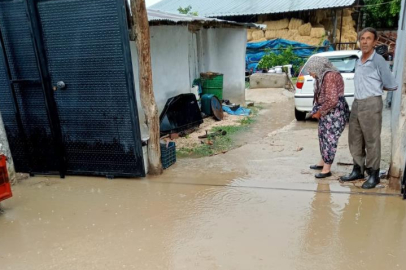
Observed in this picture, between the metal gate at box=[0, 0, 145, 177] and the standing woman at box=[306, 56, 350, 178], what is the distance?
7.87ft

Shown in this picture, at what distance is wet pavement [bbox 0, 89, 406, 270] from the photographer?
113 inches

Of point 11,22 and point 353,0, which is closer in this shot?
point 11,22

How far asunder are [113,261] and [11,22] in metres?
3.54

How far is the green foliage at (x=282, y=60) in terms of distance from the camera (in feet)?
55.0

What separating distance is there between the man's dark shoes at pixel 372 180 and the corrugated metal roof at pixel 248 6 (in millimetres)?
15946

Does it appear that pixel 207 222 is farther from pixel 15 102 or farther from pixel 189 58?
pixel 189 58

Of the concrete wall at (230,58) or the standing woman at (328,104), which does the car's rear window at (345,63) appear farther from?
the concrete wall at (230,58)

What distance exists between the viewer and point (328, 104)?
4.17 meters

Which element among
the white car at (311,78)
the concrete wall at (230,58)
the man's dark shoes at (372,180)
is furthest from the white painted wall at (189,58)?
the man's dark shoes at (372,180)

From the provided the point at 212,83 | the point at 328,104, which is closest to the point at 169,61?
the point at 212,83

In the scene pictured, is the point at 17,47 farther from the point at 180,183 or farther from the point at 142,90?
the point at 180,183

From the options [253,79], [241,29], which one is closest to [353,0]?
[253,79]

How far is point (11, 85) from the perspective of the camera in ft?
15.4

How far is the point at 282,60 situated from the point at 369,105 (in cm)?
1377
